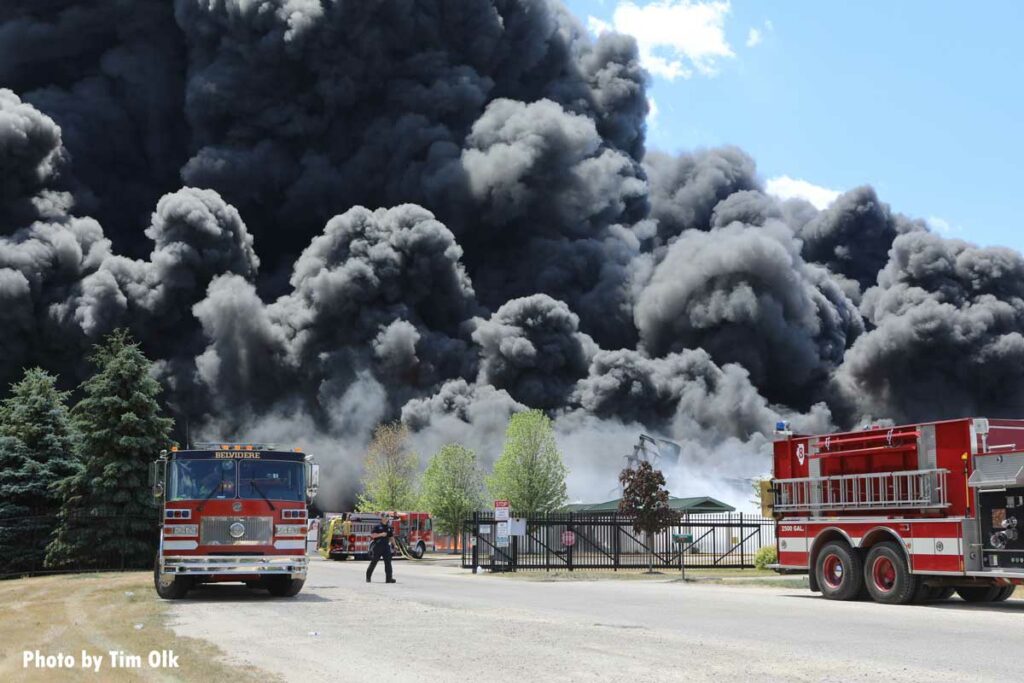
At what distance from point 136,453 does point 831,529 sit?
1948 centimetres

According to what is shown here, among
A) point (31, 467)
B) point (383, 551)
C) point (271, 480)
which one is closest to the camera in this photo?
point (271, 480)

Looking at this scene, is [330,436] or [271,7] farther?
[271,7]

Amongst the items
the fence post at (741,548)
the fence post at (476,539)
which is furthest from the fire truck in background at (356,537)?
the fence post at (741,548)

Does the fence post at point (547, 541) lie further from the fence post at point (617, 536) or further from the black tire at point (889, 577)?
the black tire at point (889, 577)

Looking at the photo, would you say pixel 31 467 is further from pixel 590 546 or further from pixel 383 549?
pixel 590 546

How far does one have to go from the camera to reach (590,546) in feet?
113

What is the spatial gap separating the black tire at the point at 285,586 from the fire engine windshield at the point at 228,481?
1.42 metres

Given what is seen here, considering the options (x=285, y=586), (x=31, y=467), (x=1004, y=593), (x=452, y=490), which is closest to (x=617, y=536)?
(x=1004, y=593)

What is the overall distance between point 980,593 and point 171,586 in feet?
45.0

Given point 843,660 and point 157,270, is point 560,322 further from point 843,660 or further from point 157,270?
point 843,660

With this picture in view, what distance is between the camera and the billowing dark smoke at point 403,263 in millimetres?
68375

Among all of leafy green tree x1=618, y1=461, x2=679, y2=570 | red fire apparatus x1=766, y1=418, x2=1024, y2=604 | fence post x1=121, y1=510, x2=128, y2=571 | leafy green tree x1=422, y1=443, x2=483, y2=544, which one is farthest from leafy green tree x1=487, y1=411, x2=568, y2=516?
red fire apparatus x1=766, y1=418, x2=1024, y2=604

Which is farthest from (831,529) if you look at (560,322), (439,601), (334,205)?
(334,205)

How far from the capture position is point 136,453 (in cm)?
3103
